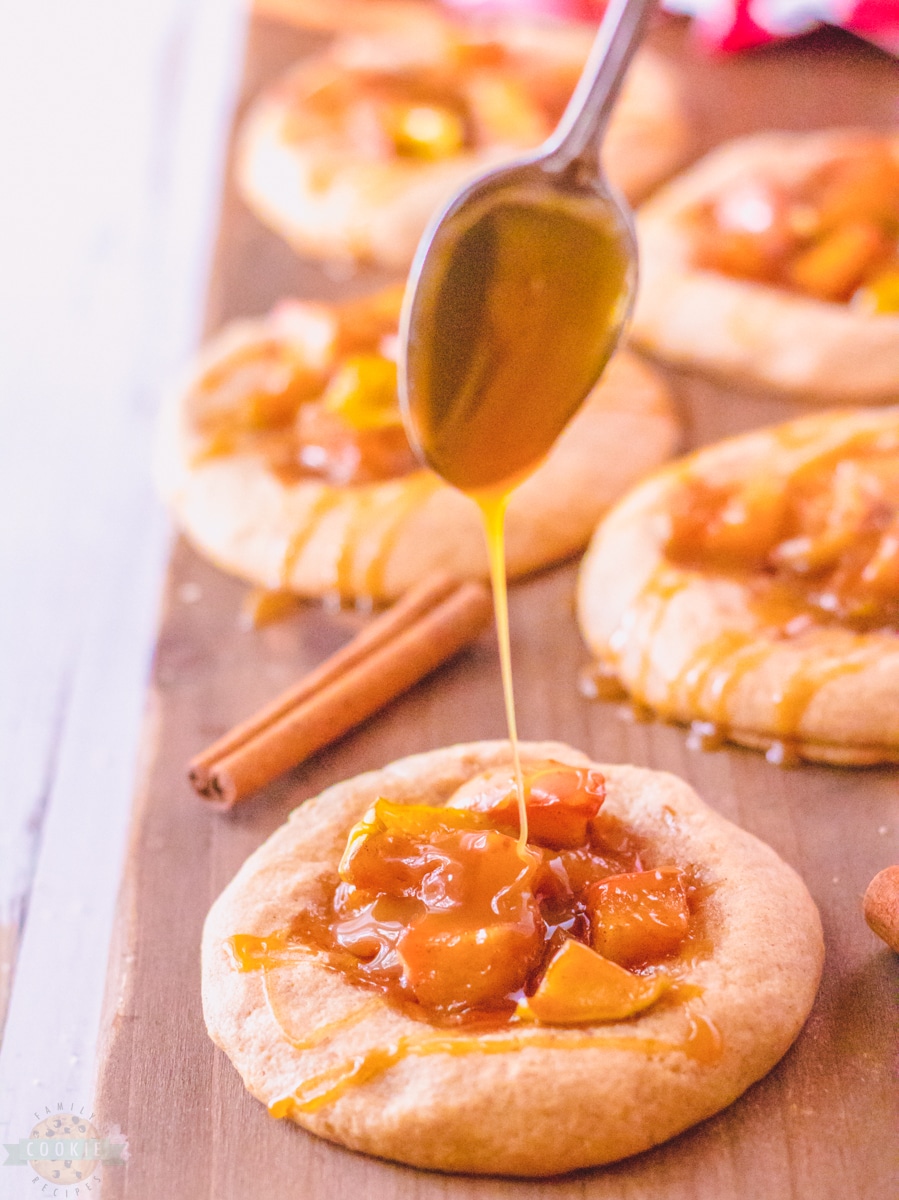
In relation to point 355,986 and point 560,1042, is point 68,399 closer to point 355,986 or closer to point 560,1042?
point 355,986

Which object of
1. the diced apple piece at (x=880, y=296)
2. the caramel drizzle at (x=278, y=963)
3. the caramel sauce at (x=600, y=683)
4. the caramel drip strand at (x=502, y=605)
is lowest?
the caramel sauce at (x=600, y=683)

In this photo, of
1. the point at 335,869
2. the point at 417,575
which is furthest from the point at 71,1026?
the point at 417,575

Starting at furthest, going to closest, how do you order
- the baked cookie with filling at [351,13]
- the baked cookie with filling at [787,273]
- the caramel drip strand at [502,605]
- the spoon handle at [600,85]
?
the baked cookie with filling at [351,13] < the baked cookie with filling at [787,273] < the spoon handle at [600,85] < the caramel drip strand at [502,605]

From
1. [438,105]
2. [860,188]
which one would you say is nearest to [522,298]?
[860,188]

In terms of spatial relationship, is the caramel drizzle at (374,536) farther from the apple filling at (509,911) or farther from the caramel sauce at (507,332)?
the apple filling at (509,911)

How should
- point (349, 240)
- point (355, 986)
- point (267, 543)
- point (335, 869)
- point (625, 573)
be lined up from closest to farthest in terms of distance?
point (355, 986) → point (335, 869) → point (625, 573) → point (267, 543) → point (349, 240)

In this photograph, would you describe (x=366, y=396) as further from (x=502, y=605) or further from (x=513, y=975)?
(x=513, y=975)

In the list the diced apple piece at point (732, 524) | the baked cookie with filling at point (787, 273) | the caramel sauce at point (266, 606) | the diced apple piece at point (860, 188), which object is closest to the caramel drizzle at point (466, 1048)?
the diced apple piece at point (732, 524)
